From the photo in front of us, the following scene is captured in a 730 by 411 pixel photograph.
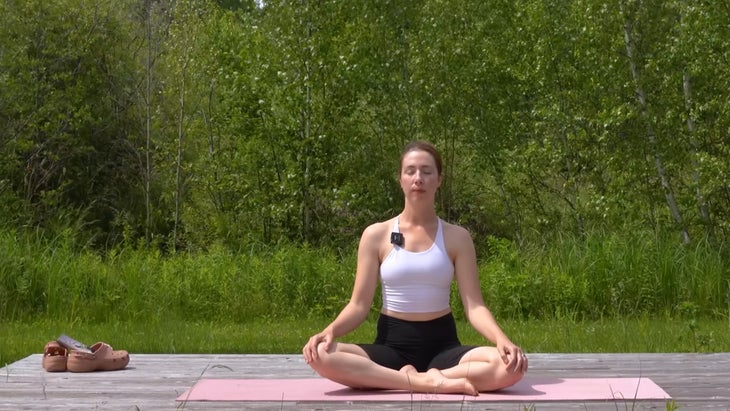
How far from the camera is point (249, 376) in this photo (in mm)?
4867

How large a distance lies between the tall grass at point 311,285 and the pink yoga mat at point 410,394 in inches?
215

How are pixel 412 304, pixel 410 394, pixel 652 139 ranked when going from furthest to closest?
pixel 652 139 → pixel 412 304 → pixel 410 394

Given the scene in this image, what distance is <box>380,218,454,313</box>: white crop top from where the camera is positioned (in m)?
4.43

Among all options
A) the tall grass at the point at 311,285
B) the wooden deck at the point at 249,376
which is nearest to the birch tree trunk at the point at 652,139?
the tall grass at the point at 311,285

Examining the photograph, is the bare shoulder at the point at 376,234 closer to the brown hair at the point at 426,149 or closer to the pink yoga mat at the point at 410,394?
the brown hair at the point at 426,149

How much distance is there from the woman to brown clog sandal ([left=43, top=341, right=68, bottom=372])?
1283 mm

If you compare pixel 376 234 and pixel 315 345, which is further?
pixel 376 234

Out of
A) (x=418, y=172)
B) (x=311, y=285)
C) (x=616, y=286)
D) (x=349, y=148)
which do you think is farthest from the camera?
(x=349, y=148)

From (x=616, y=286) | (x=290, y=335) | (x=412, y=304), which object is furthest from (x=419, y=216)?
(x=616, y=286)

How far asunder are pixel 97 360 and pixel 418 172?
1.72 m

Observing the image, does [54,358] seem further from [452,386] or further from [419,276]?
[452,386]

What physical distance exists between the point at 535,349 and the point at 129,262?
4.86m

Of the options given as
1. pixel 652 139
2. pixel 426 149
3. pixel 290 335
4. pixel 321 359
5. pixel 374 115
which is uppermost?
pixel 374 115

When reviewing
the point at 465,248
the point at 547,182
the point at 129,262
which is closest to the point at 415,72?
the point at 547,182
